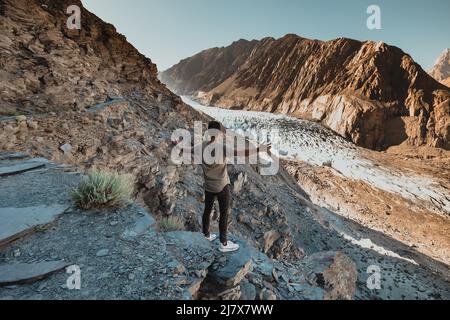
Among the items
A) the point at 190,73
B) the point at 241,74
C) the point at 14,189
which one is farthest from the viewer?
the point at 190,73

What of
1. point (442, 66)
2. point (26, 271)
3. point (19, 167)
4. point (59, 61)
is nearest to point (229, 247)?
point (26, 271)

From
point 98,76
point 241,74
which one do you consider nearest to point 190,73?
point 241,74

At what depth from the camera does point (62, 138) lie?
787 centimetres

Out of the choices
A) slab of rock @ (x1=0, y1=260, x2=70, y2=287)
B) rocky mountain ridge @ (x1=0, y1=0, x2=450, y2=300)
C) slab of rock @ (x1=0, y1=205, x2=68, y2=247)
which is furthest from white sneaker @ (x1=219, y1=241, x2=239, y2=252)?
slab of rock @ (x1=0, y1=205, x2=68, y2=247)

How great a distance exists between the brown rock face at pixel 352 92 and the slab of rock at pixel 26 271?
37.1 meters

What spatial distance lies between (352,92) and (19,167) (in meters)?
40.7

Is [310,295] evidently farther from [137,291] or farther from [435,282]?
[435,282]

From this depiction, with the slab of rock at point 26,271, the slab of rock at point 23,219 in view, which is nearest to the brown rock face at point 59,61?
the slab of rock at point 23,219

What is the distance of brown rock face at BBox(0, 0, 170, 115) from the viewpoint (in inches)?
346

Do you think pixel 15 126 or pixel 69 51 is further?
pixel 69 51

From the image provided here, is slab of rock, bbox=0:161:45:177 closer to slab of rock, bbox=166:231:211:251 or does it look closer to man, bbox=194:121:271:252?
slab of rock, bbox=166:231:211:251

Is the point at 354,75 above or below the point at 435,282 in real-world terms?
above

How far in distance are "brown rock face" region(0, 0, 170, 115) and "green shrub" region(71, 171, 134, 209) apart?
15.4 ft
